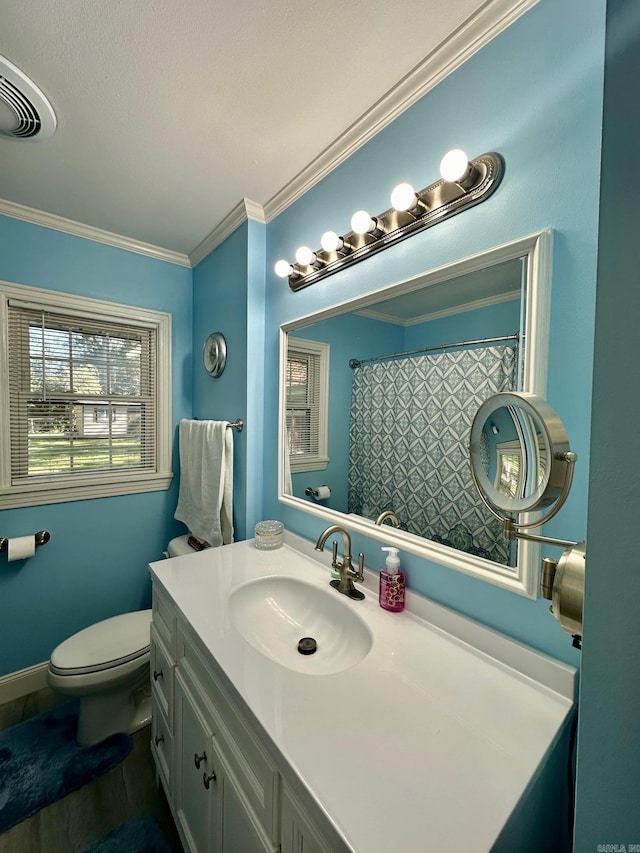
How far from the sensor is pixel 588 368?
27.0 inches

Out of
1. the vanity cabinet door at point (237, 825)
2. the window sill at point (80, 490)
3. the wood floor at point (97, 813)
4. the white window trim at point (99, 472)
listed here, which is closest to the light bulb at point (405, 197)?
the vanity cabinet door at point (237, 825)

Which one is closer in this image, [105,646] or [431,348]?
[431,348]

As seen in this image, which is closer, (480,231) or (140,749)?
(480,231)

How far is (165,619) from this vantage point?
1.14m

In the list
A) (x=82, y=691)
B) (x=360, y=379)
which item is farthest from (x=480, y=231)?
(x=82, y=691)

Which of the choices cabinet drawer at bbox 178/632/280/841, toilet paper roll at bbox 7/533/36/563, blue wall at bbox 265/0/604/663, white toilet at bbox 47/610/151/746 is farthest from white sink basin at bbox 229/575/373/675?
toilet paper roll at bbox 7/533/36/563

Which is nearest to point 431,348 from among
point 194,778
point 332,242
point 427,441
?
point 427,441

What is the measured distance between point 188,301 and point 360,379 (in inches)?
58.4

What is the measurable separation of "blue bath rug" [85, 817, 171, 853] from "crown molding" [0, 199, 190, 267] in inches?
98.7

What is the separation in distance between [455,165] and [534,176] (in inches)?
7.1

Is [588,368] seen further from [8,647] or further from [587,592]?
[8,647]

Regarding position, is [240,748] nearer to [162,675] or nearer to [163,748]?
[162,675]

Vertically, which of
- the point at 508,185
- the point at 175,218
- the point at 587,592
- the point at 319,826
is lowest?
the point at 319,826

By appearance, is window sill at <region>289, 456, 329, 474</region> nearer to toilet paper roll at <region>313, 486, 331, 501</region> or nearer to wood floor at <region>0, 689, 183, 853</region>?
toilet paper roll at <region>313, 486, 331, 501</region>
